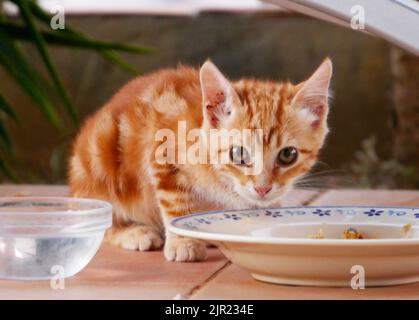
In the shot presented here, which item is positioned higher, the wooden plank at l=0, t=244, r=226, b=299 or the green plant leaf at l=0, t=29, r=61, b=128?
the green plant leaf at l=0, t=29, r=61, b=128

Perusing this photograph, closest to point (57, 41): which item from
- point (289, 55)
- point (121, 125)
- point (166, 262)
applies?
point (121, 125)

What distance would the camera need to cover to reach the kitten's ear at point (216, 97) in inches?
45.9

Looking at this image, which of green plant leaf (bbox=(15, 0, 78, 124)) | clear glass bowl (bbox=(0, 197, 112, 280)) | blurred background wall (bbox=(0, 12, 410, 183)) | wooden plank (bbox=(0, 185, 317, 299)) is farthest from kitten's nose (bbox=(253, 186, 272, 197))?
blurred background wall (bbox=(0, 12, 410, 183))

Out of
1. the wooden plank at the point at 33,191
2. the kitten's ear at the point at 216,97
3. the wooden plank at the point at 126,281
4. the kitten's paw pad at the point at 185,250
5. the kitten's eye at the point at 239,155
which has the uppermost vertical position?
the kitten's ear at the point at 216,97

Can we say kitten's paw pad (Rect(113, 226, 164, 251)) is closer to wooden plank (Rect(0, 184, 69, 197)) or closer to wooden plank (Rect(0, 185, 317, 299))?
wooden plank (Rect(0, 185, 317, 299))

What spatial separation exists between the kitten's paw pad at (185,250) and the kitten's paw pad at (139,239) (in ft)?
0.27

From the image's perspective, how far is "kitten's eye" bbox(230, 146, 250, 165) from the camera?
1135 millimetres

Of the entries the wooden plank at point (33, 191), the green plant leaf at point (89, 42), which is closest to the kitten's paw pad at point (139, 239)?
the wooden plank at point (33, 191)

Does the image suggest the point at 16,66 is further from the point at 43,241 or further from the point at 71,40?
the point at 43,241

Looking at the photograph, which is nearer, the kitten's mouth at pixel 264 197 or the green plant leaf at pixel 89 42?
the kitten's mouth at pixel 264 197

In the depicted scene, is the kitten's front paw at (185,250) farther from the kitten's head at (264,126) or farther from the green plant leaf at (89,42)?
the green plant leaf at (89,42)

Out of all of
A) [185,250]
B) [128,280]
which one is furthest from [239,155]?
[128,280]

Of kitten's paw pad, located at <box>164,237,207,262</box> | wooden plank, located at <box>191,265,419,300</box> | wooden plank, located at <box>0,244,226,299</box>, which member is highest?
kitten's paw pad, located at <box>164,237,207,262</box>

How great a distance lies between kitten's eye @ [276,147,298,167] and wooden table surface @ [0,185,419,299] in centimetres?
17
